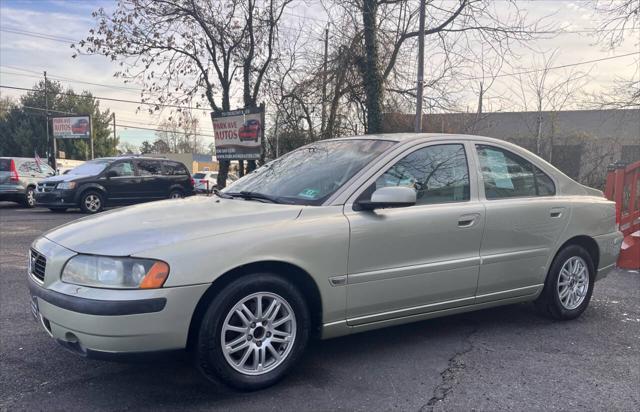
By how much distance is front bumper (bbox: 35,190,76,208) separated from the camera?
13438mm

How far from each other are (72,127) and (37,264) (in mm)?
38765

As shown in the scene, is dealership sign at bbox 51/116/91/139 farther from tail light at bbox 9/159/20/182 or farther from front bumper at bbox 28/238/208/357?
front bumper at bbox 28/238/208/357

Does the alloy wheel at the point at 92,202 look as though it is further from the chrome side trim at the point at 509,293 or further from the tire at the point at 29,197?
the chrome side trim at the point at 509,293

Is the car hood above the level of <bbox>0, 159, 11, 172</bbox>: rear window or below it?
below

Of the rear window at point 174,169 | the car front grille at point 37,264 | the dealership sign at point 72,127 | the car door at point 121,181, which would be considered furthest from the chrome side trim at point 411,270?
the dealership sign at point 72,127

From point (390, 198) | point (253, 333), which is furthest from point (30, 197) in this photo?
point (390, 198)

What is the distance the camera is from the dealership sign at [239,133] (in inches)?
571

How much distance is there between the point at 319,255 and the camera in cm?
337

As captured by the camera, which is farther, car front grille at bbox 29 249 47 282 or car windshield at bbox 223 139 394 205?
car windshield at bbox 223 139 394 205

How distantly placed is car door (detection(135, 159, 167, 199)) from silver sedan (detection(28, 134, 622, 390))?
11.1 m

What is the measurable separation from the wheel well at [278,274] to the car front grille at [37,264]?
100cm

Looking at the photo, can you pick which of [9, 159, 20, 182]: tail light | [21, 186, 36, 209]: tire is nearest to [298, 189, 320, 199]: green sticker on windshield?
[21, 186, 36, 209]: tire

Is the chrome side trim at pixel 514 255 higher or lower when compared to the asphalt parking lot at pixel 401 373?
higher

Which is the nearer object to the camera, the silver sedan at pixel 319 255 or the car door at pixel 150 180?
the silver sedan at pixel 319 255
